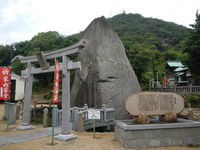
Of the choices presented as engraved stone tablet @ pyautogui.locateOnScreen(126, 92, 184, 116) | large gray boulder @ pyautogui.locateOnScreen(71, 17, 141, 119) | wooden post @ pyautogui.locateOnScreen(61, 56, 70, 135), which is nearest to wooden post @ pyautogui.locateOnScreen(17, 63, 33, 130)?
wooden post @ pyautogui.locateOnScreen(61, 56, 70, 135)

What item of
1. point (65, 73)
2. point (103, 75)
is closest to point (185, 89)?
point (103, 75)

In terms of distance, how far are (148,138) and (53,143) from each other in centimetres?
359

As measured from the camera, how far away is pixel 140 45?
3027 centimetres

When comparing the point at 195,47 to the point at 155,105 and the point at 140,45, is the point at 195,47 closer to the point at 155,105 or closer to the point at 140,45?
the point at 155,105

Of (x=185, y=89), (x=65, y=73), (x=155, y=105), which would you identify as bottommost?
(x=155, y=105)

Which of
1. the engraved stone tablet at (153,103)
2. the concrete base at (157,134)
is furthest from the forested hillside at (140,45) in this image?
the concrete base at (157,134)

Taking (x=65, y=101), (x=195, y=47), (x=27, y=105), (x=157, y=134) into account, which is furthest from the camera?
(x=195, y=47)

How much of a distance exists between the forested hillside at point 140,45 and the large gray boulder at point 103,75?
8.15m

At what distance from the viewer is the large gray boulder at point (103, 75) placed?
11.1 meters

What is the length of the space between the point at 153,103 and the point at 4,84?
26.2 ft

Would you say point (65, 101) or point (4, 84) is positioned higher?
point (4, 84)

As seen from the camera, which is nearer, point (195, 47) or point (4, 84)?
point (4, 84)

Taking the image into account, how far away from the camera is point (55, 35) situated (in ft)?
137

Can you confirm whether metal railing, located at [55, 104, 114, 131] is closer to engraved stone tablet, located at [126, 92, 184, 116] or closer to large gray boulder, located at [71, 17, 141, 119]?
large gray boulder, located at [71, 17, 141, 119]
